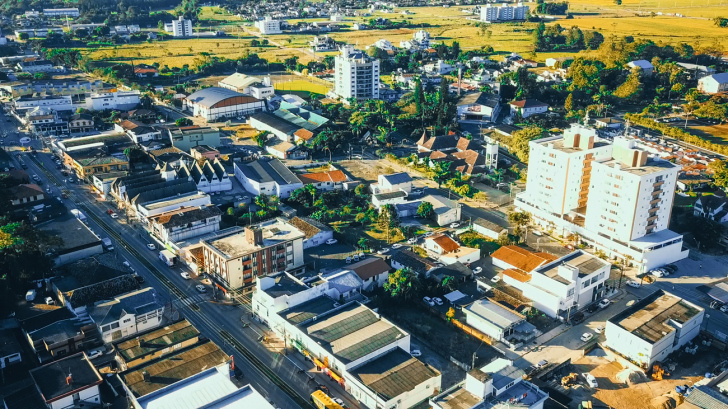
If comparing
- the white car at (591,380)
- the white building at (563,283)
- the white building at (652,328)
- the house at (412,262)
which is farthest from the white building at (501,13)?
the white car at (591,380)

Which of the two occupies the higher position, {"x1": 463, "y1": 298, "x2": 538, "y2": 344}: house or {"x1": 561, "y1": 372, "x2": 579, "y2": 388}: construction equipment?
{"x1": 463, "y1": 298, "x2": 538, "y2": 344}: house

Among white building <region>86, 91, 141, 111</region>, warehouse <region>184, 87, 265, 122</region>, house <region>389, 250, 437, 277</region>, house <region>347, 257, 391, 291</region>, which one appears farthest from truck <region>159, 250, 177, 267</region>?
white building <region>86, 91, 141, 111</region>

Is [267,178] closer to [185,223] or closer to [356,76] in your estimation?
[185,223]

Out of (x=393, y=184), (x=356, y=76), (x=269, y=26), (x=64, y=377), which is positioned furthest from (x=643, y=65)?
(x=64, y=377)

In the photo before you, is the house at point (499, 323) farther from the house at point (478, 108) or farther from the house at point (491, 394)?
the house at point (478, 108)

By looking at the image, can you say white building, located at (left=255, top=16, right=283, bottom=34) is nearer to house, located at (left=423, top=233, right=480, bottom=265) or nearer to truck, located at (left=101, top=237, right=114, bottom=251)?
truck, located at (left=101, top=237, right=114, bottom=251)

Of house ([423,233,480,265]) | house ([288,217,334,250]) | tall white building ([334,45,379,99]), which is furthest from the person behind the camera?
tall white building ([334,45,379,99])

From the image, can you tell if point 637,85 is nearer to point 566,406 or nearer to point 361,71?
point 361,71
